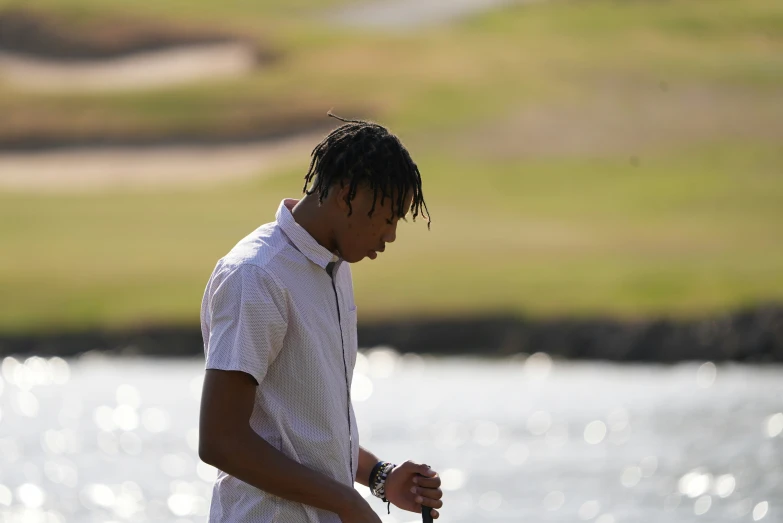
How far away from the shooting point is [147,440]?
13.9 meters

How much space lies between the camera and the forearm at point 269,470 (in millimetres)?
3086

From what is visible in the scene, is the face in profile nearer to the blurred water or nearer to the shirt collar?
the shirt collar

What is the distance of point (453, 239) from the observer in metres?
25.1

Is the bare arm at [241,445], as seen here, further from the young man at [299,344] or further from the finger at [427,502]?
the finger at [427,502]

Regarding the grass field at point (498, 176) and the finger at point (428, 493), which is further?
the grass field at point (498, 176)

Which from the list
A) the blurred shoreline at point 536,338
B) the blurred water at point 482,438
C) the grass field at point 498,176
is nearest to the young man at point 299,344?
the blurred water at point 482,438

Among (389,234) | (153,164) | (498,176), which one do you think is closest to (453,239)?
(498,176)

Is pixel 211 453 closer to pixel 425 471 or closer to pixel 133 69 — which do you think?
pixel 425 471

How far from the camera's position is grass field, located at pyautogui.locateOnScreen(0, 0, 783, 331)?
21359mm

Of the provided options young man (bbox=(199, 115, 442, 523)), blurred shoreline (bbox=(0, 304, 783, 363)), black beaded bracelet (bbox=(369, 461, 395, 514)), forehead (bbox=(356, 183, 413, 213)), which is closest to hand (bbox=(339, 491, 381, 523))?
young man (bbox=(199, 115, 442, 523))

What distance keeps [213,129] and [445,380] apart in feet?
78.7

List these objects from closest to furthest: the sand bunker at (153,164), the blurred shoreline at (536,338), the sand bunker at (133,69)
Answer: the blurred shoreline at (536,338) → the sand bunker at (153,164) → the sand bunker at (133,69)

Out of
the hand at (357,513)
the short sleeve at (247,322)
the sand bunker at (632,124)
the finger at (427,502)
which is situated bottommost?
the hand at (357,513)

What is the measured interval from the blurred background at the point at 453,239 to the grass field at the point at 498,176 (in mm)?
97
